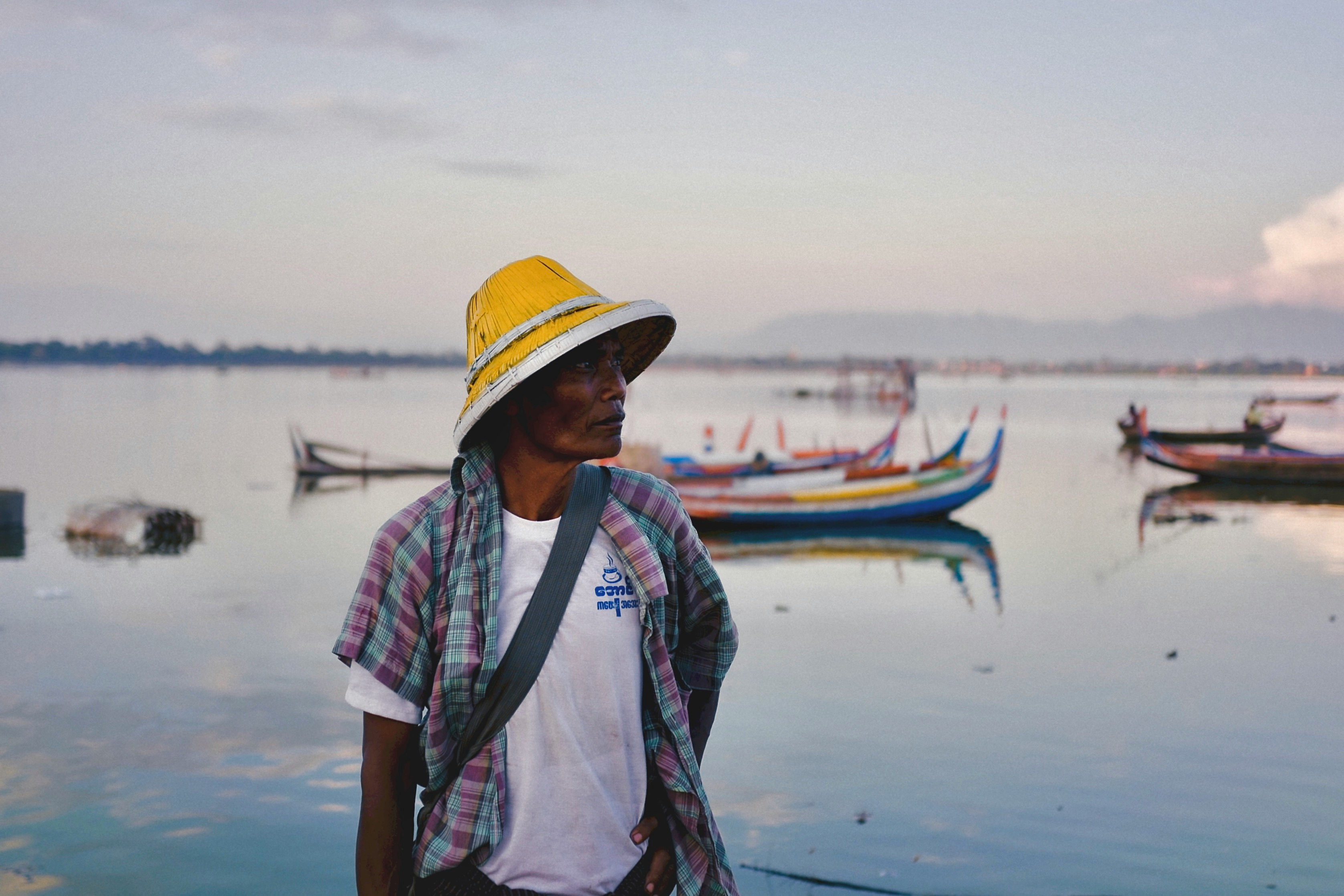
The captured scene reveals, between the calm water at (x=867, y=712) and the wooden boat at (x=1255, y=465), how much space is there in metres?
6.22

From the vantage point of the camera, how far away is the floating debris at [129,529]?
17.7 meters

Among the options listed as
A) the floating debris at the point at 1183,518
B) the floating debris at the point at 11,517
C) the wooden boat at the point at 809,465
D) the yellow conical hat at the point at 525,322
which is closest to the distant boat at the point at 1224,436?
the floating debris at the point at 1183,518

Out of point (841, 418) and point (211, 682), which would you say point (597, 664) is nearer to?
point (211, 682)

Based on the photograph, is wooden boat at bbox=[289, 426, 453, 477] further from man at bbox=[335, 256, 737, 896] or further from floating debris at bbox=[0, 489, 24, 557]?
man at bbox=[335, 256, 737, 896]

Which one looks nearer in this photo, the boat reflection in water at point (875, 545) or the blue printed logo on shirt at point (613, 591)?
the blue printed logo on shirt at point (613, 591)

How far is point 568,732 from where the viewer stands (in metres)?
1.76

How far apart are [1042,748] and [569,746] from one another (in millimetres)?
7194

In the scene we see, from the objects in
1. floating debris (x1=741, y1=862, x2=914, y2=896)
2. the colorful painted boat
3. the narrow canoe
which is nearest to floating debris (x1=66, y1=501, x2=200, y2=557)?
the colorful painted boat

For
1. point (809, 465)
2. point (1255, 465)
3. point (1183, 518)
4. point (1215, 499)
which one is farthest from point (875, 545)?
point (1255, 465)

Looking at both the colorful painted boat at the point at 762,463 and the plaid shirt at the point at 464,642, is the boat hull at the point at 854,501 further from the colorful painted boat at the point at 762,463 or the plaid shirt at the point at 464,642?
the plaid shirt at the point at 464,642

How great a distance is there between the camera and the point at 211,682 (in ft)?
31.8

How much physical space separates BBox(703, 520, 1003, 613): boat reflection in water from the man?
625 inches

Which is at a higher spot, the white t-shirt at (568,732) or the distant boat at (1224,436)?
the white t-shirt at (568,732)

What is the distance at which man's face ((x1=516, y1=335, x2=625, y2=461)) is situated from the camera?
71.9 inches
